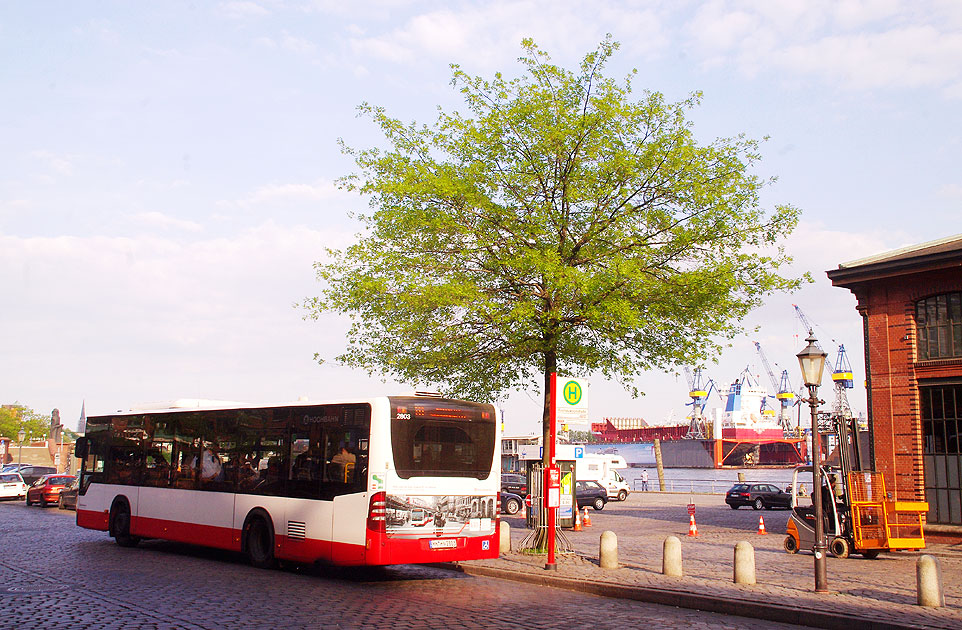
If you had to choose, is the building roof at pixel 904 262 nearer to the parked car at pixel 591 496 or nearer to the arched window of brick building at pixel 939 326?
the arched window of brick building at pixel 939 326

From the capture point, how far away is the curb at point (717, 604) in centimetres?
1029

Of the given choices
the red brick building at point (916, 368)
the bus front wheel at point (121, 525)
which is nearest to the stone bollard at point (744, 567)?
the red brick building at point (916, 368)

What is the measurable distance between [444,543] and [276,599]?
10.5ft

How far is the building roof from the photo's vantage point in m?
20.6

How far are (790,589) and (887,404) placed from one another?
10699mm

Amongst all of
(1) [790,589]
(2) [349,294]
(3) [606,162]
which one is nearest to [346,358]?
(2) [349,294]

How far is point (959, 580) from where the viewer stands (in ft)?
48.1

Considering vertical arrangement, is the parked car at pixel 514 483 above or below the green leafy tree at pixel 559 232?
below

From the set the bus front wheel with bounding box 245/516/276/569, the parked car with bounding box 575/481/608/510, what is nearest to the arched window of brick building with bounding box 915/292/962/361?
the bus front wheel with bounding box 245/516/276/569

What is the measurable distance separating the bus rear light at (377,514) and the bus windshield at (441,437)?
54cm

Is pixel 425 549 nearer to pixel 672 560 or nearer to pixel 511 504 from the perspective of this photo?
pixel 672 560

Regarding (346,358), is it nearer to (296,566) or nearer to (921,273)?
(296,566)

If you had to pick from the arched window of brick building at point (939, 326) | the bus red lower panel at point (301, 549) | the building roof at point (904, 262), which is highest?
the building roof at point (904, 262)

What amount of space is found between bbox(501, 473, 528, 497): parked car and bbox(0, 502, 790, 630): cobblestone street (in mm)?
27746
